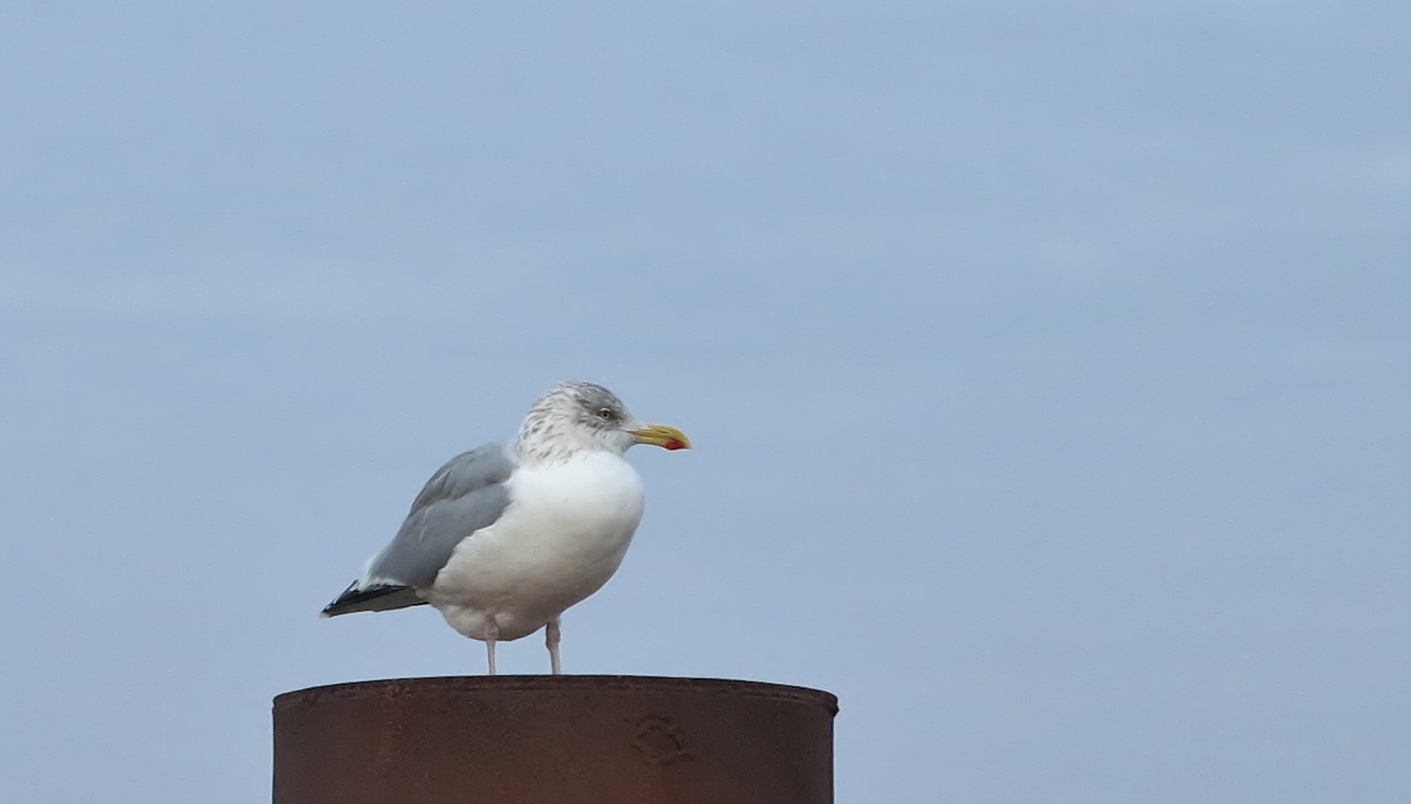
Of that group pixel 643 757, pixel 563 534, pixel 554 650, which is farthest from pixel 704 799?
pixel 554 650

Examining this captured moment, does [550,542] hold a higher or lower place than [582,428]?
lower

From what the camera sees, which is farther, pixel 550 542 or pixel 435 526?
pixel 435 526

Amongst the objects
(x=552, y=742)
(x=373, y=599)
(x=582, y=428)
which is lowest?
(x=552, y=742)

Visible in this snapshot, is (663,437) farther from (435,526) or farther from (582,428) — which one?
(435,526)

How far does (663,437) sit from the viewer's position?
7520 mm

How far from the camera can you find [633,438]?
7.54m

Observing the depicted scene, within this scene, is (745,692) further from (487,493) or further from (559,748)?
(487,493)

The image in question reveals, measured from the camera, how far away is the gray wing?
7293mm

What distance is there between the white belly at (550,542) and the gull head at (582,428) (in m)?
0.09

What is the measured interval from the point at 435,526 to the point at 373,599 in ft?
1.80

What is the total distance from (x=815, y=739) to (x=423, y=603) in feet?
8.61

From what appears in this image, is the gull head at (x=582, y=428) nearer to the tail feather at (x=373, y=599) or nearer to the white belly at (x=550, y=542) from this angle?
the white belly at (x=550, y=542)

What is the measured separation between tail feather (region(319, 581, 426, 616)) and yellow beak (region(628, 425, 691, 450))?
1125 millimetres

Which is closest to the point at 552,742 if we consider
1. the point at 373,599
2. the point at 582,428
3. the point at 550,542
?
the point at 550,542
